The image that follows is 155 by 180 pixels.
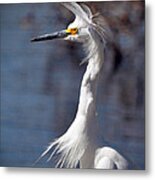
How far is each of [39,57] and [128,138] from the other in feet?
1.45

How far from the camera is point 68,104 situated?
1.74 meters

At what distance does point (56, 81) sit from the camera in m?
1.75

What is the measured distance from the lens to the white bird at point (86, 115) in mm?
1718

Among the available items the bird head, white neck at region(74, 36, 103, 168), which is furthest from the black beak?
white neck at region(74, 36, 103, 168)

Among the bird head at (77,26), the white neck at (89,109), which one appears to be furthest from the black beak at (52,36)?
the white neck at (89,109)

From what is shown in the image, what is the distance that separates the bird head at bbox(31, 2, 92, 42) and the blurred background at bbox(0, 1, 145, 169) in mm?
20

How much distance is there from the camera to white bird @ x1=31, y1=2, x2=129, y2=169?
1.72 meters

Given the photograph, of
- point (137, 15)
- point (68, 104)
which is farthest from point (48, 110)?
point (137, 15)

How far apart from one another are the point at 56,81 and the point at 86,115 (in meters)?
0.17

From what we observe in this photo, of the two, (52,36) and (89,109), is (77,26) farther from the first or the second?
(89,109)

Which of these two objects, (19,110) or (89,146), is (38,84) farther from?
(89,146)

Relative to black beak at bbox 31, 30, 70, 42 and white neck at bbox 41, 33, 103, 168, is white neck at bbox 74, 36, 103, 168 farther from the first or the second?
black beak at bbox 31, 30, 70, 42

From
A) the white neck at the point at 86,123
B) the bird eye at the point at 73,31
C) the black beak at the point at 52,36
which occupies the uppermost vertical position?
the bird eye at the point at 73,31

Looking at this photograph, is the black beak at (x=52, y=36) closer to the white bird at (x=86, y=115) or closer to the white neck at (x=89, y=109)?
the white bird at (x=86, y=115)
